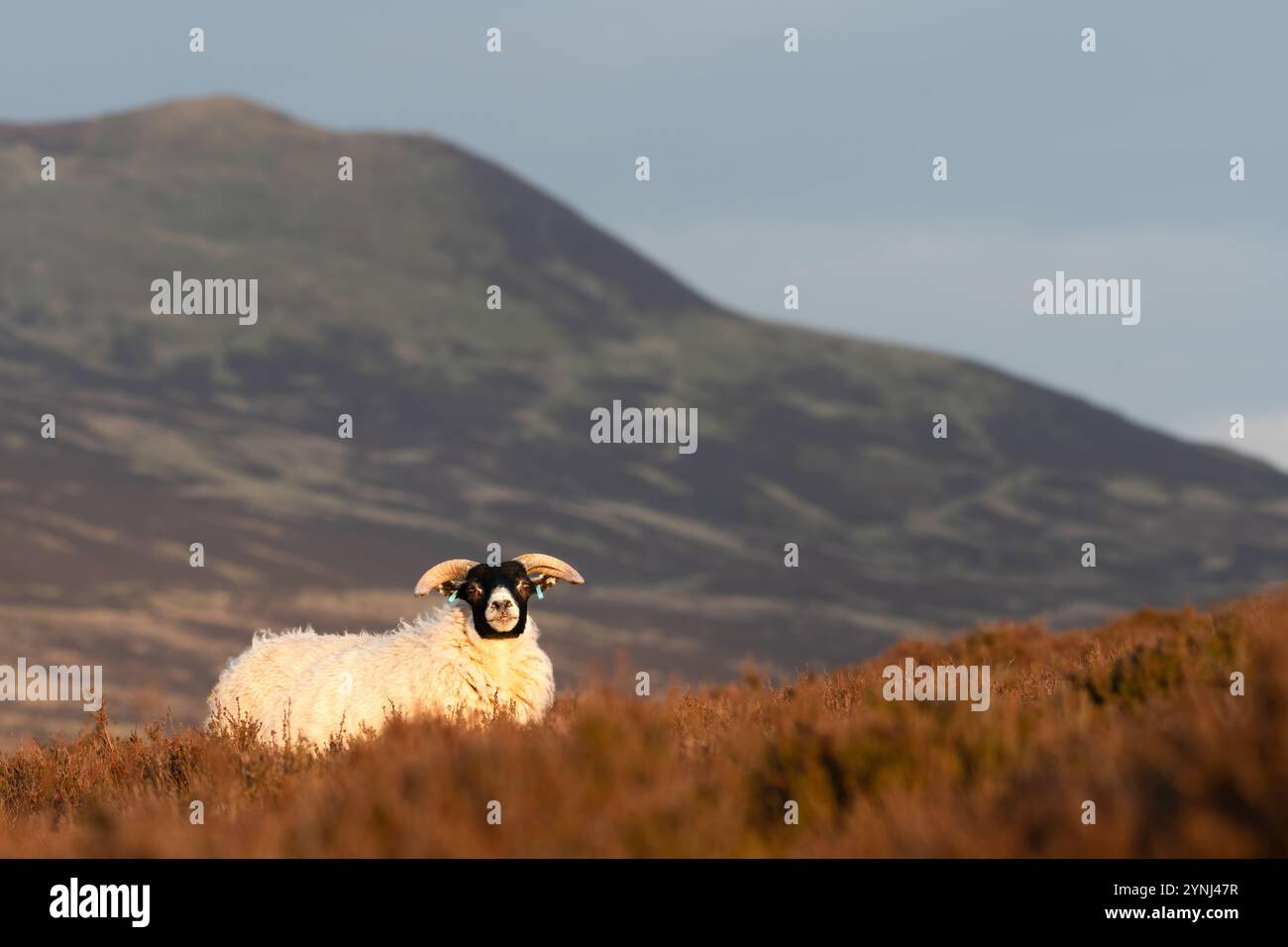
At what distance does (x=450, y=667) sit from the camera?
12000mm

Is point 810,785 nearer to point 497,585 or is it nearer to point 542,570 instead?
point 497,585

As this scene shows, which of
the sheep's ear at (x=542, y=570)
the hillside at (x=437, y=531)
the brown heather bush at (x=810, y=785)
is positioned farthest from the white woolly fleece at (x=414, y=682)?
the hillside at (x=437, y=531)

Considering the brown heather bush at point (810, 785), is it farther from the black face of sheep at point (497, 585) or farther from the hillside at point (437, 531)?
the hillside at point (437, 531)

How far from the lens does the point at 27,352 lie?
185m

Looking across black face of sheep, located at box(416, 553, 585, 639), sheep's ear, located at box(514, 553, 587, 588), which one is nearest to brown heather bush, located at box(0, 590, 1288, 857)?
black face of sheep, located at box(416, 553, 585, 639)

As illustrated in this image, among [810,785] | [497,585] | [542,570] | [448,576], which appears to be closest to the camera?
[810,785]

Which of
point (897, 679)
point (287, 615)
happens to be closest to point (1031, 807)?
point (897, 679)

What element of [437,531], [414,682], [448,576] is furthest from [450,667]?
[437,531]

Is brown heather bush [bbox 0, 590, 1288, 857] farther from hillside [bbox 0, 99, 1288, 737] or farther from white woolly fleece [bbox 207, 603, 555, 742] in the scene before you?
hillside [bbox 0, 99, 1288, 737]

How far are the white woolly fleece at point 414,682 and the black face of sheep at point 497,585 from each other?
123mm

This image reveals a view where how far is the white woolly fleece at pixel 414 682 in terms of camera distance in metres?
11.9

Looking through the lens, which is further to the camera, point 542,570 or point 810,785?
A: point 542,570

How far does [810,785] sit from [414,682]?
579cm

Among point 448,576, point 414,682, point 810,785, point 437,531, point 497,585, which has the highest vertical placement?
point 437,531
